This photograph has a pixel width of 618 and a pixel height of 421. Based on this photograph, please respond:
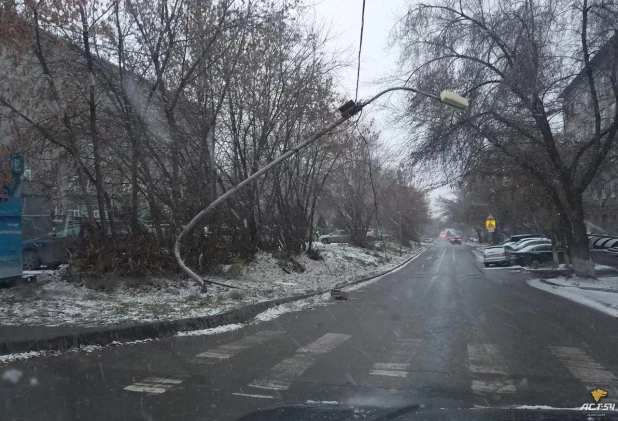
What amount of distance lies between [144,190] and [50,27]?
16.5ft

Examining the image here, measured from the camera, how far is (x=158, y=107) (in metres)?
16.8

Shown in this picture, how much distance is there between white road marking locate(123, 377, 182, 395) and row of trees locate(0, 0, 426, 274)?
25.5 ft

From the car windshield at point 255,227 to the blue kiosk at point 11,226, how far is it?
0.06m

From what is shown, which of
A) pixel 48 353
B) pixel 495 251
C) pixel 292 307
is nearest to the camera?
pixel 48 353

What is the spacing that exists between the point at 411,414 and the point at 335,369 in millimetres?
3121

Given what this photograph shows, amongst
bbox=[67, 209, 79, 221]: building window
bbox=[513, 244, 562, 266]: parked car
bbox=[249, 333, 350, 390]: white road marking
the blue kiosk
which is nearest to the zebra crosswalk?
bbox=[249, 333, 350, 390]: white road marking

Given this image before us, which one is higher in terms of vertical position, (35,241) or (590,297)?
(35,241)

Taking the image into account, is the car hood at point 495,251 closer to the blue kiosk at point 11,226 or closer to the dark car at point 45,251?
the dark car at point 45,251

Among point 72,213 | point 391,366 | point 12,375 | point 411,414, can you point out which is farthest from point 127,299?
point 72,213

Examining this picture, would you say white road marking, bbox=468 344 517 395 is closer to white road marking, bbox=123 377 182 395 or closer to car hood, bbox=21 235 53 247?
white road marking, bbox=123 377 182 395

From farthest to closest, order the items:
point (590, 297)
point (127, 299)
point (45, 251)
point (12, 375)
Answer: point (45, 251), point (590, 297), point (127, 299), point (12, 375)

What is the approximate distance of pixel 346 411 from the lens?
541cm

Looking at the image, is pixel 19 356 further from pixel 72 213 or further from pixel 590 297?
pixel 72 213

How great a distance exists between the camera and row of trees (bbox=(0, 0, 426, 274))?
14.0 metres
